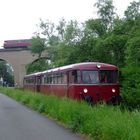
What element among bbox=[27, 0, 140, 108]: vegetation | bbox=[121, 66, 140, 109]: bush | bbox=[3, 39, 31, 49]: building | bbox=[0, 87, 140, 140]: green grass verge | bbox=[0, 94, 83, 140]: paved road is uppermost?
bbox=[3, 39, 31, 49]: building

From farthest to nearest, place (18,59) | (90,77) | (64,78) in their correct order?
1. (18,59)
2. (64,78)
3. (90,77)

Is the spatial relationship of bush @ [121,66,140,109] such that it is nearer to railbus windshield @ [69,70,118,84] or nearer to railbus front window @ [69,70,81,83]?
railbus windshield @ [69,70,118,84]

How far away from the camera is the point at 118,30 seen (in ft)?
143

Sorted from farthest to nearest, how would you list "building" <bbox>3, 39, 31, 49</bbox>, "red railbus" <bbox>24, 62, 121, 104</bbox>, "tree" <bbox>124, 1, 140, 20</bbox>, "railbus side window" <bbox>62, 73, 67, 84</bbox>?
"building" <bbox>3, 39, 31, 49</bbox>
"tree" <bbox>124, 1, 140, 20</bbox>
"railbus side window" <bbox>62, 73, 67, 84</bbox>
"red railbus" <bbox>24, 62, 121, 104</bbox>

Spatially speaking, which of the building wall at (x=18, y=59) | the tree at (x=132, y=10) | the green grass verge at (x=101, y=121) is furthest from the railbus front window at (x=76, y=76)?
the building wall at (x=18, y=59)

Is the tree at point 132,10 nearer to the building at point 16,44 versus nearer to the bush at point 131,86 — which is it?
the bush at point 131,86

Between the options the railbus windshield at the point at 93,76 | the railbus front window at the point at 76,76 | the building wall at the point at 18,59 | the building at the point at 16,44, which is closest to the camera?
the railbus front window at the point at 76,76

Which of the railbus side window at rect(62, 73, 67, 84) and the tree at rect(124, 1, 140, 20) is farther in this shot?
the tree at rect(124, 1, 140, 20)

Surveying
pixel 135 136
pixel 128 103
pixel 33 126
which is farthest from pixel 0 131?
pixel 128 103

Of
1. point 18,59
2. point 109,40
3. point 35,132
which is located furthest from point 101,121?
point 18,59

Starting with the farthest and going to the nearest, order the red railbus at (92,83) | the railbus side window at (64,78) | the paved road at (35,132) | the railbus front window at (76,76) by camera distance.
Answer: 1. the railbus side window at (64,78)
2. the railbus front window at (76,76)
3. the red railbus at (92,83)
4. the paved road at (35,132)

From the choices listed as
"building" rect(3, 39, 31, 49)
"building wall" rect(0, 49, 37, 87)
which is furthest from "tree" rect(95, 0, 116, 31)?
"building" rect(3, 39, 31, 49)

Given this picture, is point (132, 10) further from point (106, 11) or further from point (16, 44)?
point (16, 44)

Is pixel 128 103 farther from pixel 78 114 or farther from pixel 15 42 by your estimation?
pixel 15 42
